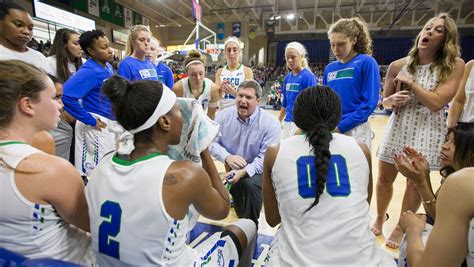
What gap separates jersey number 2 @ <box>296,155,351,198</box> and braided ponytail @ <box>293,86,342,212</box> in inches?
1.6

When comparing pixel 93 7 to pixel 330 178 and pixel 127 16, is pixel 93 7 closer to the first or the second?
pixel 127 16

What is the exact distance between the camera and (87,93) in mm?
2379

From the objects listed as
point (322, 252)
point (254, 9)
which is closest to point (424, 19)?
point (254, 9)

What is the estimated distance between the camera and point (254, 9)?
50.0ft

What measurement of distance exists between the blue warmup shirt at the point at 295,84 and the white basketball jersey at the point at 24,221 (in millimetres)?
2773

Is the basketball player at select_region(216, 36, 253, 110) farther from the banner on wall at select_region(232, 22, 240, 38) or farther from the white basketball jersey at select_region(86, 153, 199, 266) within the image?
the banner on wall at select_region(232, 22, 240, 38)

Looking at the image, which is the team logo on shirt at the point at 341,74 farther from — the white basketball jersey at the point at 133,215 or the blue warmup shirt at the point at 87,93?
the blue warmup shirt at the point at 87,93

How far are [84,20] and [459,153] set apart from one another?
12.7m

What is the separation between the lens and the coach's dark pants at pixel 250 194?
2244 millimetres

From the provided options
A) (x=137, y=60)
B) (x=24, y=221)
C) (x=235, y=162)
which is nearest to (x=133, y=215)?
(x=24, y=221)

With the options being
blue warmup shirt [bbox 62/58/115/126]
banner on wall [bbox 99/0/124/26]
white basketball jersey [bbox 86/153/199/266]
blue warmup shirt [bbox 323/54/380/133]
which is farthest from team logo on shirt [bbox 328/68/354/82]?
banner on wall [bbox 99/0/124/26]

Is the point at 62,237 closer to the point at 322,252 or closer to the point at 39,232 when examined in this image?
the point at 39,232

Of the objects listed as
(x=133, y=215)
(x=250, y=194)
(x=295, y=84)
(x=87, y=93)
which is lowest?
(x=250, y=194)

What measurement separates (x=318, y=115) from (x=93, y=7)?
1436 centimetres
